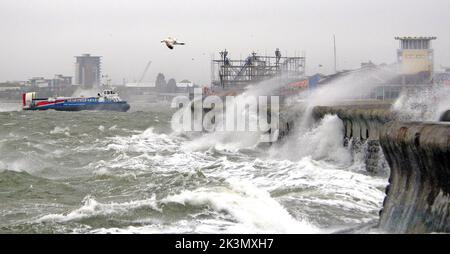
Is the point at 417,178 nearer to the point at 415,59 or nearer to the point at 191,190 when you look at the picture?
the point at 191,190

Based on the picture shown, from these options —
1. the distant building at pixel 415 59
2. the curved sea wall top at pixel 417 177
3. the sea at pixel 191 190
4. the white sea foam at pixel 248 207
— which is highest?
the distant building at pixel 415 59

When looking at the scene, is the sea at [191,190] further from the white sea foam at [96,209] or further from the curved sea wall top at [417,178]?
the curved sea wall top at [417,178]

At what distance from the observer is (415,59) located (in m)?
64.4

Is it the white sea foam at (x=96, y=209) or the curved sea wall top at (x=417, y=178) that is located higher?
the curved sea wall top at (x=417, y=178)

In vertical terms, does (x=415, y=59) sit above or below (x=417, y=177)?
above

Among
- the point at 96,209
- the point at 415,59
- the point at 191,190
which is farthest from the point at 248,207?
the point at 415,59

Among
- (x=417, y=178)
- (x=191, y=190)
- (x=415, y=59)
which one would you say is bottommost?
(x=191, y=190)

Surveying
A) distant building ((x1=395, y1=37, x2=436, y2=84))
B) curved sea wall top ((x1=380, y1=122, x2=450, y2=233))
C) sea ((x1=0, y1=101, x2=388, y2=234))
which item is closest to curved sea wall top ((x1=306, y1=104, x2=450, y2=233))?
curved sea wall top ((x1=380, y1=122, x2=450, y2=233))

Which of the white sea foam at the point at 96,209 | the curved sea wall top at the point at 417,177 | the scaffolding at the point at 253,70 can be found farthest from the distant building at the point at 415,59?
the curved sea wall top at the point at 417,177

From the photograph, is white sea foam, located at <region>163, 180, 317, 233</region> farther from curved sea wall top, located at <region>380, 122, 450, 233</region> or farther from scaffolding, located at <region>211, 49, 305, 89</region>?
scaffolding, located at <region>211, 49, 305, 89</region>

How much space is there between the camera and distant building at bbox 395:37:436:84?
6219 cm

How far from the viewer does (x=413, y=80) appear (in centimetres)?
6241

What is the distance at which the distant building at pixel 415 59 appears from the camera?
62188mm

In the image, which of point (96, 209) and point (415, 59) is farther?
point (415, 59)
